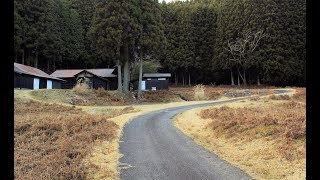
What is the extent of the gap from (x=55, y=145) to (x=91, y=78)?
3904 cm

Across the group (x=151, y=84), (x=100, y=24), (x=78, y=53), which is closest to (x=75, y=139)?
(x=100, y=24)

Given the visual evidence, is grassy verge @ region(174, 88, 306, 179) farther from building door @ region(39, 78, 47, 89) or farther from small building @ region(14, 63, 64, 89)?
building door @ region(39, 78, 47, 89)

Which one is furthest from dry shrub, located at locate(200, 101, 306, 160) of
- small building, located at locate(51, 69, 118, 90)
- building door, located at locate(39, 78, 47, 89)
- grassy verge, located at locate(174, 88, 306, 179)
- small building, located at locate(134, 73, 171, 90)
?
small building, located at locate(51, 69, 118, 90)

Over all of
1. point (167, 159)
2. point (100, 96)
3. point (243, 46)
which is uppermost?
point (243, 46)

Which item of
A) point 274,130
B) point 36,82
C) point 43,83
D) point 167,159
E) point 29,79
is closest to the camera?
point 167,159

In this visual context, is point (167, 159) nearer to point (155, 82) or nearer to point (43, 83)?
point (43, 83)

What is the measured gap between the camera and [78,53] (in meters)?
64.4

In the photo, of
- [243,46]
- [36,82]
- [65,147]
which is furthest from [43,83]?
[65,147]

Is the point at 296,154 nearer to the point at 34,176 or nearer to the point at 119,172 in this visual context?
the point at 119,172

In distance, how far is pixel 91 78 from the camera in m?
52.2

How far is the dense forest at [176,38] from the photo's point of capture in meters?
40.8

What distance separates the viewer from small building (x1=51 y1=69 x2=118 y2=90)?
5228 centimetres

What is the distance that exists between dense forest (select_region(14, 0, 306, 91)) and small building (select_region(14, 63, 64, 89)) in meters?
6.08

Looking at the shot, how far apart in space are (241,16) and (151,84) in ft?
68.4
